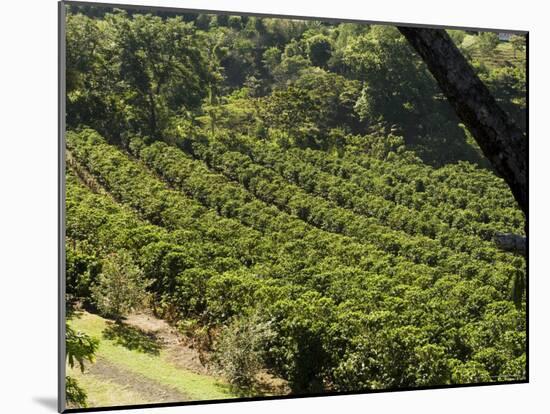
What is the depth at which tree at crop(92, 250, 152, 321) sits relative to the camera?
16.6 feet

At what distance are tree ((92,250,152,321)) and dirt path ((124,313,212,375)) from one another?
9cm

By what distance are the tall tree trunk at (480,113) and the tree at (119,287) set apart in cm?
301

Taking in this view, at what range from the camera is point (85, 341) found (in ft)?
16.3

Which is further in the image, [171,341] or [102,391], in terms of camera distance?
[171,341]

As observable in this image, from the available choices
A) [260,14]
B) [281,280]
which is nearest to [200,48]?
[260,14]

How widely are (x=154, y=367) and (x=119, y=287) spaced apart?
529mm

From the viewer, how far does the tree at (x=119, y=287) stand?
5.06 m

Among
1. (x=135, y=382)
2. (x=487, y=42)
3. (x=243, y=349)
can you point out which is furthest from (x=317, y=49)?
(x=135, y=382)

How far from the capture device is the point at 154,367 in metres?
5.11

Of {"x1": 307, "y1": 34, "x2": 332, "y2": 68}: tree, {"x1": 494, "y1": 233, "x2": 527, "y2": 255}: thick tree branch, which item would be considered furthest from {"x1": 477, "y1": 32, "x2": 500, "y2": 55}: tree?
{"x1": 494, "y1": 233, "x2": 527, "y2": 255}: thick tree branch

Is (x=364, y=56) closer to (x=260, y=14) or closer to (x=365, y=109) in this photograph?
(x=365, y=109)

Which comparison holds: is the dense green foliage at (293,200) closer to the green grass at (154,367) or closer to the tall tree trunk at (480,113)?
the green grass at (154,367)

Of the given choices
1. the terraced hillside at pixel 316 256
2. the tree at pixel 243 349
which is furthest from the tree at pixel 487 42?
the tree at pixel 243 349

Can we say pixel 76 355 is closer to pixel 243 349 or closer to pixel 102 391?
pixel 102 391
